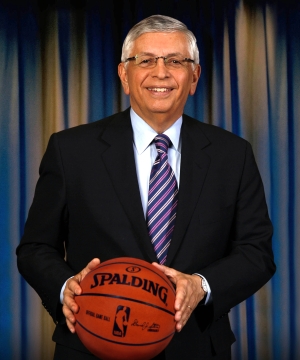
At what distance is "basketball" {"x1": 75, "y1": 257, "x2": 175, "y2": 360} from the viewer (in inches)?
60.8

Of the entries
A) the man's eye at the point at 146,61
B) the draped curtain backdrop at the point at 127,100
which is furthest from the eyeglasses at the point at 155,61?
the draped curtain backdrop at the point at 127,100

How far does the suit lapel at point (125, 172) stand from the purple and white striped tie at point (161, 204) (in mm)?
52

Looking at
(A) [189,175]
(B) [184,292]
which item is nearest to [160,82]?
(A) [189,175]

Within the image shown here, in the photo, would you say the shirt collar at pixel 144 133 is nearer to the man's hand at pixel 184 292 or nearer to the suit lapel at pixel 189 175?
the suit lapel at pixel 189 175

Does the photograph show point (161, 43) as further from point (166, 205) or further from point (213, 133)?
point (166, 205)

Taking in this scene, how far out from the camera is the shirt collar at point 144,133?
6.79 ft

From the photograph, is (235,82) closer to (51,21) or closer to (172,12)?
(172,12)

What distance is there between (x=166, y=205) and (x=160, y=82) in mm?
394

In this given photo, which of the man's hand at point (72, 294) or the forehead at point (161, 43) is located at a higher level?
the forehead at point (161, 43)

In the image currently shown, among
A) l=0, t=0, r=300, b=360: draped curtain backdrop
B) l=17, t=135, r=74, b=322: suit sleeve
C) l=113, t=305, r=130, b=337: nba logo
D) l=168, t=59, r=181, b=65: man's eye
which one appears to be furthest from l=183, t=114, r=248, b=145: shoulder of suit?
l=0, t=0, r=300, b=360: draped curtain backdrop

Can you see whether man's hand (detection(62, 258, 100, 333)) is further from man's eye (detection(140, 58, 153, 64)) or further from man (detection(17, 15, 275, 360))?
man's eye (detection(140, 58, 153, 64))

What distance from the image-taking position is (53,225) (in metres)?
1.95

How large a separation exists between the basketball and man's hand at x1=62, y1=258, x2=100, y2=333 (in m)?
0.02

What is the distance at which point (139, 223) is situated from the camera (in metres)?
1.91
